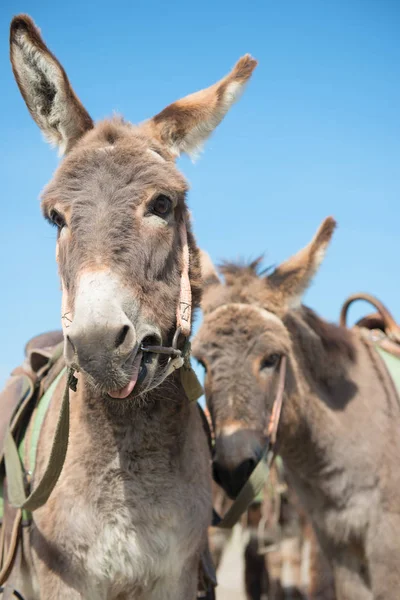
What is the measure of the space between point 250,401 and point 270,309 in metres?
0.74

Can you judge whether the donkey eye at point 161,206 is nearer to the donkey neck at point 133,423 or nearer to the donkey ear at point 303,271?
the donkey neck at point 133,423

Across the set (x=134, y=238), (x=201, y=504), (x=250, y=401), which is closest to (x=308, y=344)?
(x=250, y=401)

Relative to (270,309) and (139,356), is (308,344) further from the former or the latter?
(139,356)

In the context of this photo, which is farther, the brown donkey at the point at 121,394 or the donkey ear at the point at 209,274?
the donkey ear at the point at 209,274

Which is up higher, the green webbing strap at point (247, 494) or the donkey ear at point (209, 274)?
the donkey ear at point (209, 274)

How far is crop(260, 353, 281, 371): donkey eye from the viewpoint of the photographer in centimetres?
432

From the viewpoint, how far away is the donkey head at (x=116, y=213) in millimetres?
2344

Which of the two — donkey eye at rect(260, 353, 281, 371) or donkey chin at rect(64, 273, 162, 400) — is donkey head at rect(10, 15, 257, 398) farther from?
donkey eye at rect(260, 353, 281, 371)

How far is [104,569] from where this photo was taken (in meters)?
2.63

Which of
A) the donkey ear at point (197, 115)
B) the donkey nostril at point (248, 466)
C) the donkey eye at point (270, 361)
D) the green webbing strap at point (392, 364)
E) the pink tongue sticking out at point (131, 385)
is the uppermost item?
the donkey ear at point (197, 115)

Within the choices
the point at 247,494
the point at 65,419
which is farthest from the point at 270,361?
the point at 65,419

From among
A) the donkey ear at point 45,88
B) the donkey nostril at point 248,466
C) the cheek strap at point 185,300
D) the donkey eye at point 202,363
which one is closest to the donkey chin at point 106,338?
the cheek strap at point 185,300

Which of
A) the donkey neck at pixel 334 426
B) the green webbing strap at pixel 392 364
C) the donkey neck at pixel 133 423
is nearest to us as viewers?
the donkey neck at pixel 133 423

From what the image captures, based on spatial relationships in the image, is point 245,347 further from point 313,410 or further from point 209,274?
point 209,274
